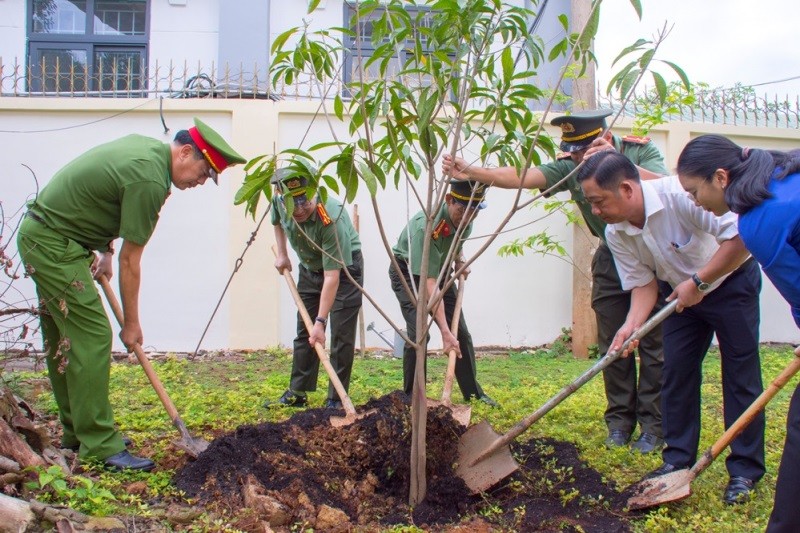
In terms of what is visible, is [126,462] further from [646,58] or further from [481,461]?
[646,58]

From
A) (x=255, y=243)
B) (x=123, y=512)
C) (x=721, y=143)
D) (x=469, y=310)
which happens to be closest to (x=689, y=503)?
(x=721, y=143)

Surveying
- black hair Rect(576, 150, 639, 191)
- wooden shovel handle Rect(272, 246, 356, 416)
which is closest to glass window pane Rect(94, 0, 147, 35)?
wooden shovel handle Rect(272, 246, 356, 416)

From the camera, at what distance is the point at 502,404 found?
521 centimetres

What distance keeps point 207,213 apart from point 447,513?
503 cm

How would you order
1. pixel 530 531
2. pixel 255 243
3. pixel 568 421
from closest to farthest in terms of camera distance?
pixel 530 531 → pixel 568 421 → pixel 255 243

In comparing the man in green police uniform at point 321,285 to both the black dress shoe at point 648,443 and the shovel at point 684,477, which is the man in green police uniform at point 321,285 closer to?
the black dress shoe at point 648,443

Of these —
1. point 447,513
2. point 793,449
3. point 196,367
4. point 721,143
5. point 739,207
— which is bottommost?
point 196,367

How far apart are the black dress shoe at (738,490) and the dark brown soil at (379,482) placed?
49 centimetres

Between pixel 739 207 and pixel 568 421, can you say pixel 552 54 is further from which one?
pixel 568 421

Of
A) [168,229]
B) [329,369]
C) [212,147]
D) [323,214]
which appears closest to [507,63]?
[212,147]

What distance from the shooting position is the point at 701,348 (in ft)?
11.5

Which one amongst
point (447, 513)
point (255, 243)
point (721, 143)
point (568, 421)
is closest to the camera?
point (721, 143)

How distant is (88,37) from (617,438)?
8.82 m

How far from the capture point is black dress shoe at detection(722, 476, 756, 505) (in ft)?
10.6
